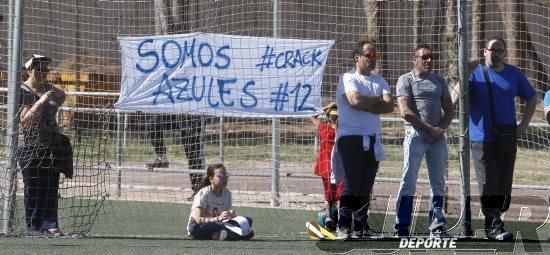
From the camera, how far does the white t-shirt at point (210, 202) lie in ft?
39.2

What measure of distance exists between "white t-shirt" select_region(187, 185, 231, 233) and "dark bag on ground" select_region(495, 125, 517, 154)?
2.62 meters

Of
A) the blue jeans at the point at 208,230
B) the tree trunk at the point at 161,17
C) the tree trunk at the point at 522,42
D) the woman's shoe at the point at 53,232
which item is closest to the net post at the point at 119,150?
the tree trunk at the point at 161,17

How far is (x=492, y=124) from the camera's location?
12000 mm

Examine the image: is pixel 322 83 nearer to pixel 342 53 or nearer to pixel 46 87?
pixel 342 53

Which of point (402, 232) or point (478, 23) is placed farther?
point (478, 23)

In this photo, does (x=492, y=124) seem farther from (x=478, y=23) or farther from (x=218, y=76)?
(x=478, y=23)

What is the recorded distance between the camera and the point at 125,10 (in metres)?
13.4

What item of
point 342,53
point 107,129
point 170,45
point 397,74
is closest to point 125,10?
point 170,45

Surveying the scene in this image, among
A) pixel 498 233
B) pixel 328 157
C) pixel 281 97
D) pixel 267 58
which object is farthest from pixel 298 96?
pixel 498 233

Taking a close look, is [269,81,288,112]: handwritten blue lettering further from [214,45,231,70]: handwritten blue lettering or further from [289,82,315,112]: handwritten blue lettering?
[214,45,231,70]: handwritten blue lettering

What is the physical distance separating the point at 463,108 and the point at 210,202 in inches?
102

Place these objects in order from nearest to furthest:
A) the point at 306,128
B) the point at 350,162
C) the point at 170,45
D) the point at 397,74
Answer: the point at 350,162 → the point at 170,45 → the point at 397,74 → the point at 306,128

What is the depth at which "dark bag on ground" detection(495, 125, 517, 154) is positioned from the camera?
11977mm

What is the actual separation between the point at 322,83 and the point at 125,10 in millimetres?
2355
